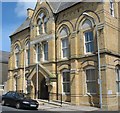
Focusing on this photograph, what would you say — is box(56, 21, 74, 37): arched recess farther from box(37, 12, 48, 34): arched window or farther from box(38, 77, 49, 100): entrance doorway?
box(38, 77, 49, 100): entrance doorway

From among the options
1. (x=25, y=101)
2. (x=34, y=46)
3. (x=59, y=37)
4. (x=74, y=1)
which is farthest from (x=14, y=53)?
(x=25, y=101)

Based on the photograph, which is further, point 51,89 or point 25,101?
point 51,89

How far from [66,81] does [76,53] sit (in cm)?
341

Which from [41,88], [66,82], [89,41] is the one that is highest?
[89,41]

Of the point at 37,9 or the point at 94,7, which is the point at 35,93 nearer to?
the point at 37,9

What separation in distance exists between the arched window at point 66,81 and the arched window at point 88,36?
3498 millimetres

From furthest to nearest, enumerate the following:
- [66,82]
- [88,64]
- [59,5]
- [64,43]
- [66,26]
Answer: [59,5], [64,43], [66,26], [66,82], [88,64]

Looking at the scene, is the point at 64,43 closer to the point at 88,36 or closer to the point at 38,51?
the point at 88,36

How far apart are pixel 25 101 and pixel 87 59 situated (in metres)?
7.42

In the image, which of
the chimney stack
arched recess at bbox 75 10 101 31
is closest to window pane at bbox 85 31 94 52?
arched recess at bbox 75 10 101 31

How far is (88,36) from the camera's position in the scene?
23484 mm

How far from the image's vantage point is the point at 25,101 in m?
19.8

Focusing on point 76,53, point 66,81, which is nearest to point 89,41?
point 76,53

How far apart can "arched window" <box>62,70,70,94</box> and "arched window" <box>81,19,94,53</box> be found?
3.50 m
